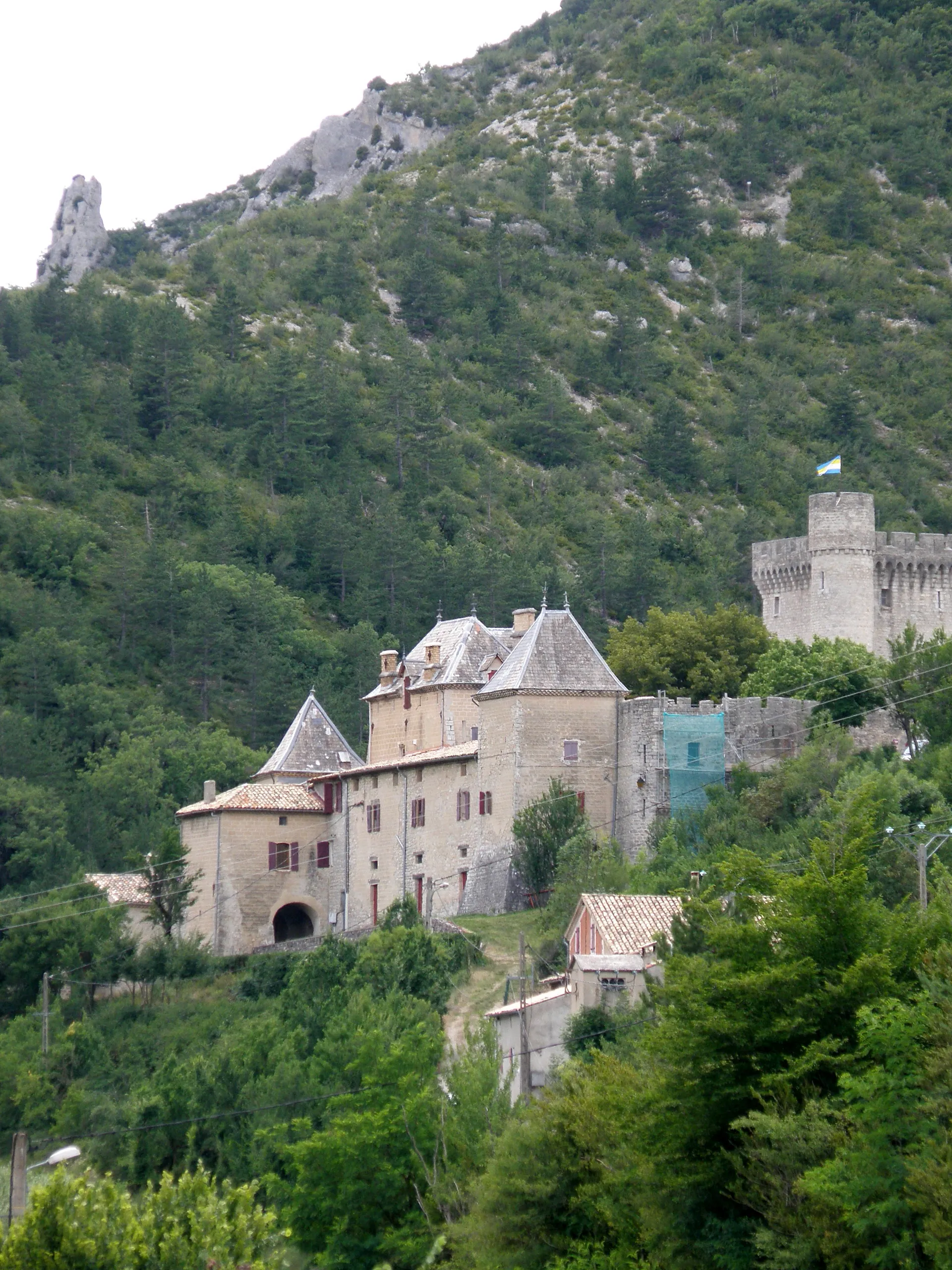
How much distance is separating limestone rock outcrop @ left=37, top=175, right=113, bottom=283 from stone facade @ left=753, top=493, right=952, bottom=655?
106335mm

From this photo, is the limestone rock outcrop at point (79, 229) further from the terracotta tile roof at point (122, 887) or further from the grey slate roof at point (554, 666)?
the grey slate roof at point (554, 666)

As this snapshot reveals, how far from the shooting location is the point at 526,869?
5712 centimetres

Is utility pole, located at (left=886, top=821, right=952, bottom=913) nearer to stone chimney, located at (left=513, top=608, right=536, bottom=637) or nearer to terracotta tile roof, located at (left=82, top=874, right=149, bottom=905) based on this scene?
stone chimney, located at (left=513, top=608, right=536, bottom=637)

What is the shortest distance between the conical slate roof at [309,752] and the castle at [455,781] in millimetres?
78

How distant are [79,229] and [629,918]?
138 m

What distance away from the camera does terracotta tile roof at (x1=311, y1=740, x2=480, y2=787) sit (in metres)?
60.1

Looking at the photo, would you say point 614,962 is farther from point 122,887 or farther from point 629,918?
point 122,887

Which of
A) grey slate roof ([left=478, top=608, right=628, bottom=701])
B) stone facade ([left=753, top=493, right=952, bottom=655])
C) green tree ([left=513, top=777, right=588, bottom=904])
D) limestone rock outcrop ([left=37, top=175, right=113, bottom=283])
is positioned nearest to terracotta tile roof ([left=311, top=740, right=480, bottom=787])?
grey slate roof ([left=478, top=608, right=628, bottom=701])

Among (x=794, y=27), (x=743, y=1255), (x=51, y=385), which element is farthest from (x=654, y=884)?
(x=794, y=27)

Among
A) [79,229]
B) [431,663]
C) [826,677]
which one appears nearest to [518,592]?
[431,663]

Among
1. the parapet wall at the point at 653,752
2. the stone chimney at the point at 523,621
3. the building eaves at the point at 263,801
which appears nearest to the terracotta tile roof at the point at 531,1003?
the parapet wall at the point at 653,752

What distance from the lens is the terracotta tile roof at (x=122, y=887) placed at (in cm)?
6600

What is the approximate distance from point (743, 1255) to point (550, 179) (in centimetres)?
12876

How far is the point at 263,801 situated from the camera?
64688mm
